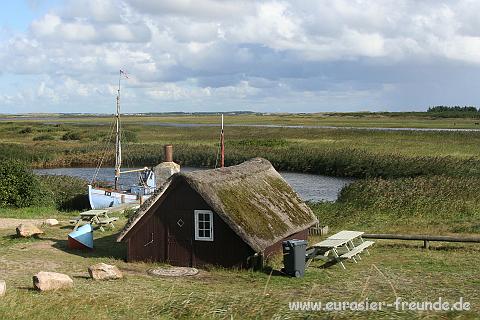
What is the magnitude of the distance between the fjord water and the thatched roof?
16975 mm

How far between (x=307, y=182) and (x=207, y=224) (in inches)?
1232

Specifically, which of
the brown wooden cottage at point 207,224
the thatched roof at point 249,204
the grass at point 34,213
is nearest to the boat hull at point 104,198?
the grass at point 34,213

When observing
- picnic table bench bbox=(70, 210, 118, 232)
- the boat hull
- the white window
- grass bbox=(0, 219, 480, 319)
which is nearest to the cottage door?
the white window

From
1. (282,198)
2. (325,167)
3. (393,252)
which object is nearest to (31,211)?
(282,198)

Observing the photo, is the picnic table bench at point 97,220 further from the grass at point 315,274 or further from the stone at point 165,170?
the stone at point 165,170

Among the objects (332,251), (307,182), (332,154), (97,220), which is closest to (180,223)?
(332,251)

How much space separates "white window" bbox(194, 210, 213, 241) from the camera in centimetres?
1927

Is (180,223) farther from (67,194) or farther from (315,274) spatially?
(67,194)

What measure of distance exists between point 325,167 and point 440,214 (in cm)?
2755

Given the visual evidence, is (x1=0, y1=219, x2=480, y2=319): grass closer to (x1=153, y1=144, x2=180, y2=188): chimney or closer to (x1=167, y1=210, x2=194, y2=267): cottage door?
(x1=167, y1=210, x2=194, y2=267): cottage door

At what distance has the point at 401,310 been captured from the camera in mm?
11359

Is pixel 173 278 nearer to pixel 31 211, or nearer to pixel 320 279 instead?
pixel 320 279

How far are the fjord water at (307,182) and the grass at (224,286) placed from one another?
1928cm

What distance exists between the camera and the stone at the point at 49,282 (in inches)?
590
